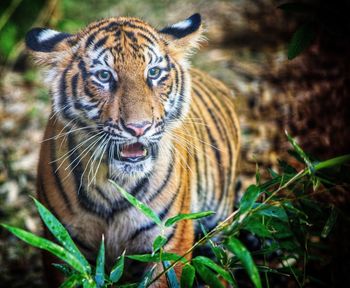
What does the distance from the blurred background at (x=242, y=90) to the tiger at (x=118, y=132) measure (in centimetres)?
78

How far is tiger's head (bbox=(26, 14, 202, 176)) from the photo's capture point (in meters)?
1.91

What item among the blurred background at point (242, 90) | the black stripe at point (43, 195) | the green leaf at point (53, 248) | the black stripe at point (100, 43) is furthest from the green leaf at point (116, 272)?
the blurred background at point (242, 90)

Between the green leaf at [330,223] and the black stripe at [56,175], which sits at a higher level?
the black stripe at [56,175]

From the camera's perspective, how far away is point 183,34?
212 cm

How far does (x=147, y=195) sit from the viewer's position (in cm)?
225

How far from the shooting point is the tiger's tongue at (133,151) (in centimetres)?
198

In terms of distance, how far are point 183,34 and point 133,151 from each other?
49 centimetres

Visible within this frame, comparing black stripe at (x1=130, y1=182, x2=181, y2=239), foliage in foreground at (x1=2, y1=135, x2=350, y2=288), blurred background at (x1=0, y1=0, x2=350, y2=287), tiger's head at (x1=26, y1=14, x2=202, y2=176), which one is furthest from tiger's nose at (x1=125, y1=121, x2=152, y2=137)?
blurred background at (x1=0, y1=0, x2=350, y2=287)

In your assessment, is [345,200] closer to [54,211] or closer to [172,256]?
[172,256]

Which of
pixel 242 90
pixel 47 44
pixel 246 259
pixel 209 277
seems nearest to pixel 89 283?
pixel 209 277

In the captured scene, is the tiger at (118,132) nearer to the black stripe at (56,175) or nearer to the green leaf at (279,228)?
the black stripe at (56,175)

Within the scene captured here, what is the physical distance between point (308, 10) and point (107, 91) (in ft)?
2.45

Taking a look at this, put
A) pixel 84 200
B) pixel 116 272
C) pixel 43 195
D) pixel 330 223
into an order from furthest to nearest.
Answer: pixel 43 195 → pixel 84 200 → pixel 330 223 → pixel 116 272

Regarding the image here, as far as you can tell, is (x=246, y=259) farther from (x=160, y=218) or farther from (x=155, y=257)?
(x=160, y=218)
